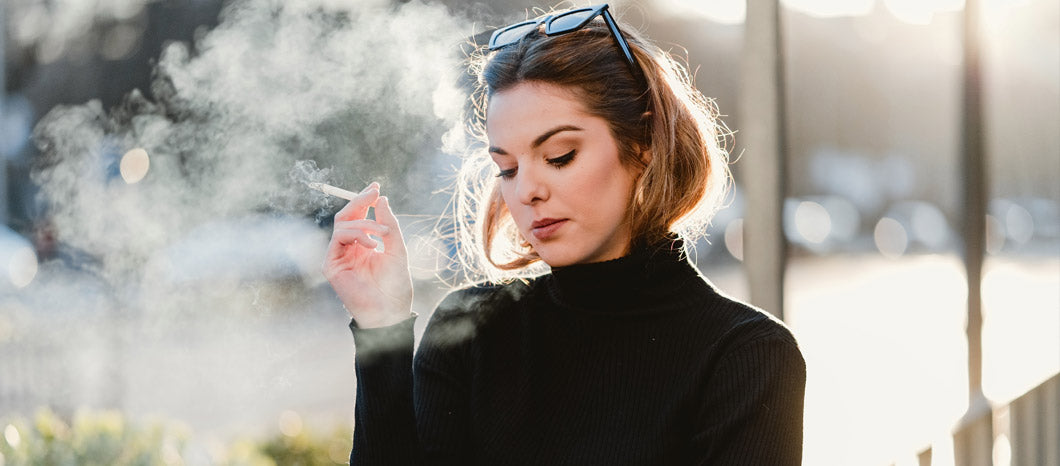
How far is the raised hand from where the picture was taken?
125 centimetres

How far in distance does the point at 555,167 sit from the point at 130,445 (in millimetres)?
970

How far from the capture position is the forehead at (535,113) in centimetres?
124

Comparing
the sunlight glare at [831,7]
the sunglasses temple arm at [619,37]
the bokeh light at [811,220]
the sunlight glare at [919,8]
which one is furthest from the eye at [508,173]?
the sunlight glare at [919,8]

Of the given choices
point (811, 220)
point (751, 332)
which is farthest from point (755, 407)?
point (811, 220)

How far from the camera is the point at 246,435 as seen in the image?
1824mm

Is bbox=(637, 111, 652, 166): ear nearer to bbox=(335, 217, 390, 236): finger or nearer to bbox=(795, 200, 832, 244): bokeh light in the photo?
bbox=(335, 217, 390, 236): finger

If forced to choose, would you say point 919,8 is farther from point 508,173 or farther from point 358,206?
point 358,206

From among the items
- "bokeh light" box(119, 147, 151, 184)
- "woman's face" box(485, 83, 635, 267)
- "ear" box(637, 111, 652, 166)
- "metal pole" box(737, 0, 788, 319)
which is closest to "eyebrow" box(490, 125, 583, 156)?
"woman's face" box(485, 83, 635, 267)

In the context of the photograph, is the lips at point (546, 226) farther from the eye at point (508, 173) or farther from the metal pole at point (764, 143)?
the metal pole at point (764, 143)

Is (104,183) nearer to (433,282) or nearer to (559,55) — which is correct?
(433,282)

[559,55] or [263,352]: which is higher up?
[559,55]

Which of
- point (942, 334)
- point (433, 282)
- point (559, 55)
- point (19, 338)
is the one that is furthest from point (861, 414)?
point (19, 338)

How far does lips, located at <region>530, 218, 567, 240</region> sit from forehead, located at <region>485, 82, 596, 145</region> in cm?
11

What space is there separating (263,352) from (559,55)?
862 mm
